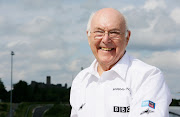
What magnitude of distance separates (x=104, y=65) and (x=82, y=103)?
1.78 ft

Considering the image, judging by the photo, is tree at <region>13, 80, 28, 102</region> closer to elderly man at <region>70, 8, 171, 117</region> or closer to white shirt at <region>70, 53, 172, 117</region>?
white shirt at <region>70, 53, 172, 117</region>

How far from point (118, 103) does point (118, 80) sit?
281 mm

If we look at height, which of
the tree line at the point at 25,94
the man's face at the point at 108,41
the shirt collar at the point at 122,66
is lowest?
the shirt collar at the point at 122,66

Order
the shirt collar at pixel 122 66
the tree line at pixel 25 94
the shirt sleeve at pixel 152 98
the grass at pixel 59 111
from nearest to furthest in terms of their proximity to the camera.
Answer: the shirt sleeve at pixel 152 98
the shirt collar at pixel 122 66
the grass at pixel 59 111
the tree line at pixel 25 94

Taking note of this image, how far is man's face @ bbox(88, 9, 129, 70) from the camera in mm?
3406

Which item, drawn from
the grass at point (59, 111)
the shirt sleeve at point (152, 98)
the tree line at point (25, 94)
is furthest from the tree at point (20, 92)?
the shirt sleeve at point (152, 98)

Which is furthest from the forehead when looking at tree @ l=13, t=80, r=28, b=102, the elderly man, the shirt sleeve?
tree @ l=13, t=80, r=28, b=102

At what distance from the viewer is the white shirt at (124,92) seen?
10.4 feet

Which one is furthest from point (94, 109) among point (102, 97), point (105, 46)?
point (105, 46)

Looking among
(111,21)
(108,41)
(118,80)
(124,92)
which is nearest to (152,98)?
(124,92)

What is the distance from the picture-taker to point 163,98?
3.19m

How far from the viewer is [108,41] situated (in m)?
3.42

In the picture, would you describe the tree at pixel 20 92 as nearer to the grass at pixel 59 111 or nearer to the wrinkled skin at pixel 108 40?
the grass at pixel 59 111

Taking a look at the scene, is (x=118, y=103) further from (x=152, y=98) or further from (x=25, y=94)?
(x=25, y=94)
